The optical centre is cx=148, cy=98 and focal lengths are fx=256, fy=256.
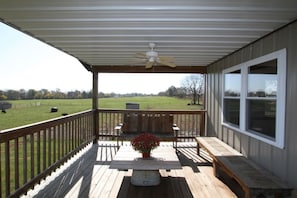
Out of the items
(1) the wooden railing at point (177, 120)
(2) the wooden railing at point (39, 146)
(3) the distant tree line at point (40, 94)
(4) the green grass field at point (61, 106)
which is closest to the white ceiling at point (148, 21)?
(2) the wooden railing at point (39, 146)

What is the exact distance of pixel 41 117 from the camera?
13352 millimetres

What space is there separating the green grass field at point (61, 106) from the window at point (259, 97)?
14.2 feet

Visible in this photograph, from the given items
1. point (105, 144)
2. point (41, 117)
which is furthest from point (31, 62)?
point (105, 144)

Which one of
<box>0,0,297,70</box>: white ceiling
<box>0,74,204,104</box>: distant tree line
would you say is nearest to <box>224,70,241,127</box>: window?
<box>0,0,297,70</box>: white ceiling

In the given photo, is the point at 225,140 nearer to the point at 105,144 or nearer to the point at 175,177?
the point at 175,177

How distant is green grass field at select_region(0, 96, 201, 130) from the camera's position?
11.0 metres

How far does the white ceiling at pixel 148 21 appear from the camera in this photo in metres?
2.54

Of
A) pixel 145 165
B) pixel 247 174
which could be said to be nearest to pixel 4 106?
pixel 145 165

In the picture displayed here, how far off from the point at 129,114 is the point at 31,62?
1875 centimetres

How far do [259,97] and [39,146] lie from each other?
349 cm

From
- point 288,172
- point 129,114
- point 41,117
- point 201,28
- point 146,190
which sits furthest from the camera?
point 41,117

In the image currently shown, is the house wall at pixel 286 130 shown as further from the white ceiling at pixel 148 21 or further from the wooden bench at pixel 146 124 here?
the wooden bench at pixel 146 124

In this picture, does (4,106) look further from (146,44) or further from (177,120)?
(146,44)

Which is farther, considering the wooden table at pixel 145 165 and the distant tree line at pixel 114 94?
the distant tree line at pixel 114 94
